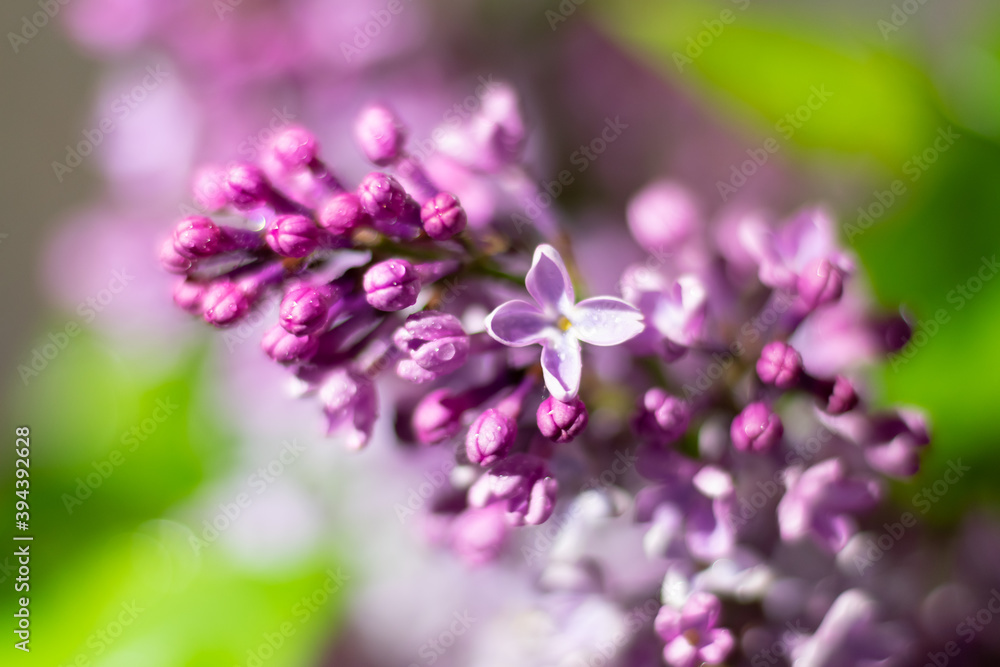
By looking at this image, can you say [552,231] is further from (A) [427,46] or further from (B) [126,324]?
(B) [126,324]

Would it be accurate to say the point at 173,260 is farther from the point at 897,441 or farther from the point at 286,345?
the point at 897,441

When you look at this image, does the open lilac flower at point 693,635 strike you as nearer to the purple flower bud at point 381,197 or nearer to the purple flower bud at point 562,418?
the purple flower bud at point 562,418

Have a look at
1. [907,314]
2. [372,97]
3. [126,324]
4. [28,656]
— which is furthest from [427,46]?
[28,656]

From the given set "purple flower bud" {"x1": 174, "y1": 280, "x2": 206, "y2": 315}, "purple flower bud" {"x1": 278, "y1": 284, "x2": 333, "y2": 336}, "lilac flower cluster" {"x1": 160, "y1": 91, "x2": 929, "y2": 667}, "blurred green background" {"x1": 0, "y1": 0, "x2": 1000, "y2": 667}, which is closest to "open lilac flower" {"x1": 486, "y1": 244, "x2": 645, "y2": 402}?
"lilac flower cluster" {"x1": 160, "y1": 91, "x2": 929, "y2": 667}

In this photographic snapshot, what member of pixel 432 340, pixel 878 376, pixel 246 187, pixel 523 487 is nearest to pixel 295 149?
pixel 246 187

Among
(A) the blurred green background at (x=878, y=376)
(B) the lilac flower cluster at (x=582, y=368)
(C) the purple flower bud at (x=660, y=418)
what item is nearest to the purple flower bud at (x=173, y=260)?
(B) the lilac flower cluster at (x=582, y=368)

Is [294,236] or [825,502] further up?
[294,236]
